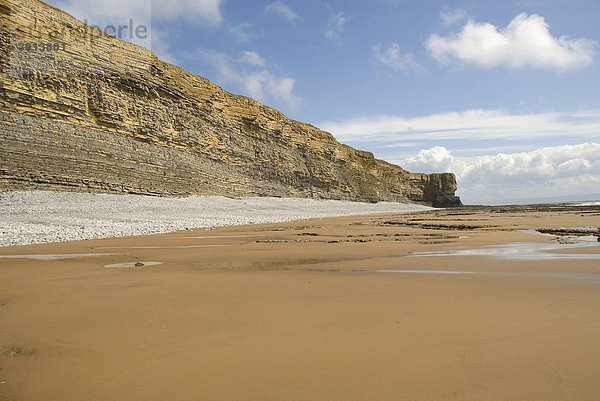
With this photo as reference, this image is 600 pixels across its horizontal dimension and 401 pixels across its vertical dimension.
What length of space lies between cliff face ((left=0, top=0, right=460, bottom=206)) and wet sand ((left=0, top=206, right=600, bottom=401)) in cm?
1692

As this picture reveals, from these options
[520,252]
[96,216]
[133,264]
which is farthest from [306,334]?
[96,216]

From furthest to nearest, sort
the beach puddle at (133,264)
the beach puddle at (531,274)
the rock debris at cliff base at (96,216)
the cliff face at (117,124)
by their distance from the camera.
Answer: the cliff face at (117,124) → the rock debris at cliff base at (96,216) → the beach puddle at (133,264) → the beach puddle at (531,274)

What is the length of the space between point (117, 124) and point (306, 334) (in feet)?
75.2

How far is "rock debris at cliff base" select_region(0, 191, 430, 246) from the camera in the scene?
8516 millimetres

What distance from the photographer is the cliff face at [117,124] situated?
1691cm

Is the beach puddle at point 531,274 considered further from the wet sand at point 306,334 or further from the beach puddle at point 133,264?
the beach puddle at point 133,264

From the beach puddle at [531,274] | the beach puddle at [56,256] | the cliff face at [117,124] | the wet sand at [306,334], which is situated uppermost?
the cliff face at [117,124]

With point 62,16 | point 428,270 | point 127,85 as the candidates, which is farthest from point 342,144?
point 428,270

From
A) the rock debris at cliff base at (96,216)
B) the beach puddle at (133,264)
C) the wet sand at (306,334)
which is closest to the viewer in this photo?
the wet sand at (306,334)

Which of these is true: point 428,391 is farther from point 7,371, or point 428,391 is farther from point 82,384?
point 7,371

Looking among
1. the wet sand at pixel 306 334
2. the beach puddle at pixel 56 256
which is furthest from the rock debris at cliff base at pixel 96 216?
the wet sand at pixel 306 334

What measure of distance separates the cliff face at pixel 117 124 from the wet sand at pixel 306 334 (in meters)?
16.9

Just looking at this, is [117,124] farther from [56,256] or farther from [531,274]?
[531,274]

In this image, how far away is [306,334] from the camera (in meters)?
1.93
